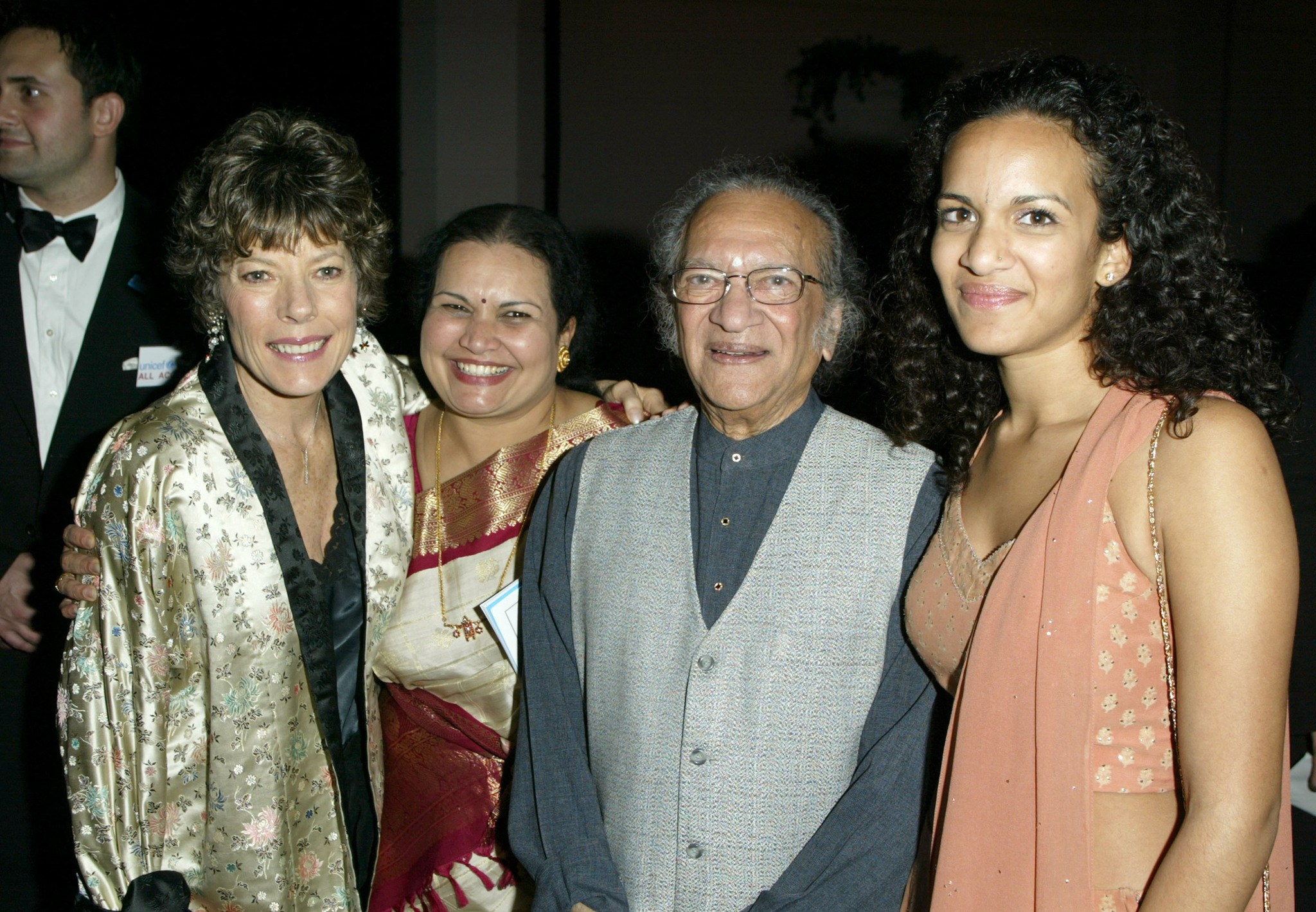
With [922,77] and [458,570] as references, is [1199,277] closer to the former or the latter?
[458,570]

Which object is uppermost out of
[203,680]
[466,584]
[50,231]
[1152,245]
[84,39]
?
[84,39]

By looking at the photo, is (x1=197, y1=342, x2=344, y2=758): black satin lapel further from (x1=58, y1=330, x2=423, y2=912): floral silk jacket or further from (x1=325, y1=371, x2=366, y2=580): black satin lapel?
(x1=325, y1=371, x2=366, y2=580): black satin lapel

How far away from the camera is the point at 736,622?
152 centimetres

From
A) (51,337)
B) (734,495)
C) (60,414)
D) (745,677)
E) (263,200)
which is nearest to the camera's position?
(745,677)

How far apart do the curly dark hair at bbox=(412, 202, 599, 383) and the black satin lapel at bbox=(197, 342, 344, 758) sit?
0.49 m

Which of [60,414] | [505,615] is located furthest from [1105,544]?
[60,414]

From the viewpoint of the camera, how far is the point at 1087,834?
1.25m

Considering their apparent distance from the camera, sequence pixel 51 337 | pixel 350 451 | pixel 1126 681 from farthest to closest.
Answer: pixel 51 337
pixel 350 451
pixel 1126 681

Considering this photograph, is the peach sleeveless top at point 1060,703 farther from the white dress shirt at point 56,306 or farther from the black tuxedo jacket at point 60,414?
the white dress shirt at point 56,306

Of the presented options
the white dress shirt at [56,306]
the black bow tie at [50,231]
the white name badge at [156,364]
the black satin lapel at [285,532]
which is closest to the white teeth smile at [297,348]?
the black satin lapel at [285,532]

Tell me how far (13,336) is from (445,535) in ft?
4.54

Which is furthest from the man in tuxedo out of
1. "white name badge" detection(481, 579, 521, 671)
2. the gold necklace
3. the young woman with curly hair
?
the young woman with curly hair

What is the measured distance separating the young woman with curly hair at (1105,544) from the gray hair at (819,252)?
12.1 inches

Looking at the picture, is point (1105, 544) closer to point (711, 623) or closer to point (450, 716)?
point (711, 623)
